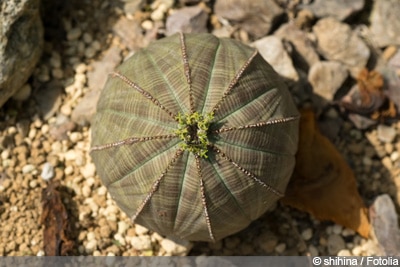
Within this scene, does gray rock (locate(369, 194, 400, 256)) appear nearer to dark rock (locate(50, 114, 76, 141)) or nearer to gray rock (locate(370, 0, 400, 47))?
gray rock (locate(370, 0, 400, 47))

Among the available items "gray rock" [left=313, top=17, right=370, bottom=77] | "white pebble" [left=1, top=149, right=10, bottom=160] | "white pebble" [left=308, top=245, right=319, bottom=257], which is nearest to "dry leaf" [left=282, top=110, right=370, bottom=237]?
"white pebble" [left=308, top=245, right=319, bottom=257]

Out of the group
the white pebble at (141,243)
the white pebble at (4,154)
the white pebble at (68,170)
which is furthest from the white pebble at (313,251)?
the white pebble at (4,154)

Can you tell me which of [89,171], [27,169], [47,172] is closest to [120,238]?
[89,171]

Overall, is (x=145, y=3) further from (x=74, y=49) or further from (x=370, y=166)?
(x=370, y=166)

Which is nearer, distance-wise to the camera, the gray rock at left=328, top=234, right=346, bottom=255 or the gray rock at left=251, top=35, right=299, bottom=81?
the gray rock at left=328, top=234, right=346, bottom=255

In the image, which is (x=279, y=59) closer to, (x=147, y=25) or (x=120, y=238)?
(x=147, y=25)
